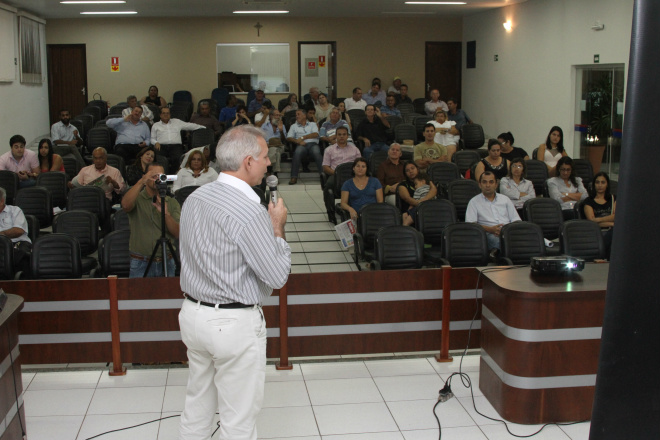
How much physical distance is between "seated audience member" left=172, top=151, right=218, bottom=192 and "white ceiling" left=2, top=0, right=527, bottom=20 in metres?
5.38

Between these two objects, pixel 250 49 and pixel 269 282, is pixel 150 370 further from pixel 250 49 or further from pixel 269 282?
pixel 250 49

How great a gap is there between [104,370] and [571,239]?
13.8ft

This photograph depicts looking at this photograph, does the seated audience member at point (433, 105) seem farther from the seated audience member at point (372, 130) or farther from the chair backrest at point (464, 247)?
the chair backrest at point (464, 247)

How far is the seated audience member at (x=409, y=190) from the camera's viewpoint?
7.96 meters

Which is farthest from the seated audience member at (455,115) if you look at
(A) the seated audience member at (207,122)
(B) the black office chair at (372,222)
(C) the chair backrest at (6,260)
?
(C) the chair backrest at (6,260)

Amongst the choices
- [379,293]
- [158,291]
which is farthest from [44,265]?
[379,293]

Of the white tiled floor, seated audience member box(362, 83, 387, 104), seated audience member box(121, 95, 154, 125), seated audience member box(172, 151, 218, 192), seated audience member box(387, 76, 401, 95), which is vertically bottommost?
the white tiled floor

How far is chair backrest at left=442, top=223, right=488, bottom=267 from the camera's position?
6285mm

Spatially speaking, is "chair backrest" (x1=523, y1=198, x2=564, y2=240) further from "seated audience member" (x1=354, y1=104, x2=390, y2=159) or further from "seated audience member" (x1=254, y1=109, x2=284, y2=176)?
"seated audience member" (x1=254, y1=109, x2=284, y2=176)

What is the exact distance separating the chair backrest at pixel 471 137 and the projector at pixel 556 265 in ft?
26.5

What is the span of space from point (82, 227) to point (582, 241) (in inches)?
185

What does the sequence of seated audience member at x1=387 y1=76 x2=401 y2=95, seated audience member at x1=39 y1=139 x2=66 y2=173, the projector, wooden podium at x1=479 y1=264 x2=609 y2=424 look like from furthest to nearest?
seated audience member at x1=387 y1=76 x2=401 y2=95 < seated audience member at x1=39 y1=139 x2=66 y2=173 < the projector < wooden podium at x1=479 y1=264 x2=609 y2=424

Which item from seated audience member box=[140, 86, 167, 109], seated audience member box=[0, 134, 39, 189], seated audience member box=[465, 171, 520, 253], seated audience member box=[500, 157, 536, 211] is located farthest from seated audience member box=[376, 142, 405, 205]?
seated audience member box=[140, 86, 167, 109]

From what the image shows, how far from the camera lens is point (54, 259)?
5.72 meters
